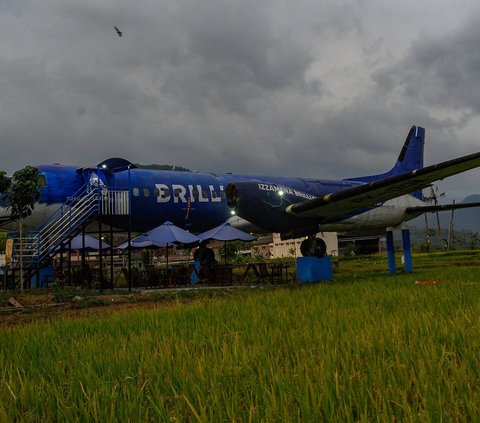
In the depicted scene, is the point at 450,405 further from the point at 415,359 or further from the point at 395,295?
the point at 395,295

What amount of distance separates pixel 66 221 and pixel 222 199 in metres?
6.53

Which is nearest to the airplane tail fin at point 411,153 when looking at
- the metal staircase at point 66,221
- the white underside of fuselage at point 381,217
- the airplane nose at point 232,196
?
the white underside of fuselage at point 381,217

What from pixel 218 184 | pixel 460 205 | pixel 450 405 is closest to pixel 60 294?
pixel 218 184

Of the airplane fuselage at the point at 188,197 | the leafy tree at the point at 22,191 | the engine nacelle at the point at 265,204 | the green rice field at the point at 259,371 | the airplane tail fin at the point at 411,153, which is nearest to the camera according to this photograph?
the green rice field at the point at 259,371

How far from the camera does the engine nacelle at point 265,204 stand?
13719mm

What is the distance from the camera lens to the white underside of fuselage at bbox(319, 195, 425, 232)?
1727cm

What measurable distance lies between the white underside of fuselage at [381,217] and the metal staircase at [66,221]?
7613mm

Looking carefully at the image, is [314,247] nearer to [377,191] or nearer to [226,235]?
[377,191]

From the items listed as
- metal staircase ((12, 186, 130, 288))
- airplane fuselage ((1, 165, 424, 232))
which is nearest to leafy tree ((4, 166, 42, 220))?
airplane fuselage ((1, 165, 424, 232))

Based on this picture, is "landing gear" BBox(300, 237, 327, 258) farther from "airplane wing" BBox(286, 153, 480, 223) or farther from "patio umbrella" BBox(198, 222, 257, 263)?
"patio umbrella" BBox(198, 222, 257, 263)

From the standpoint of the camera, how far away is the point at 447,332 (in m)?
3.71

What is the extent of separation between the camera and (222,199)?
1923 cm

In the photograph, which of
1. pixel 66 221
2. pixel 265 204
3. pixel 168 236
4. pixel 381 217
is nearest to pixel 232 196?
pixel 265 204

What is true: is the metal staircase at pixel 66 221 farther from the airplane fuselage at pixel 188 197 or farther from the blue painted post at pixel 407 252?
the blue painted post at pixel 407 252
